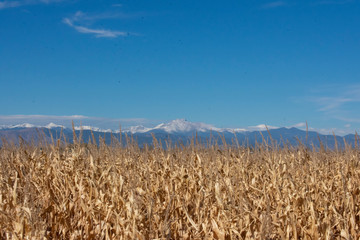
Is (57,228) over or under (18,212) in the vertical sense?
under

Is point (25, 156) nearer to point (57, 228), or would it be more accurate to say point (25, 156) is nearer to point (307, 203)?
point (57, 228)

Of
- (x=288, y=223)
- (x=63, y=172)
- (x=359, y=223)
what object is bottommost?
(x=359, y=223)

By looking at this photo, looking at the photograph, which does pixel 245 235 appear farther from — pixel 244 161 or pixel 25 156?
pixel 25 156

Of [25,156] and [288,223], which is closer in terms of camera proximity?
[288,223]

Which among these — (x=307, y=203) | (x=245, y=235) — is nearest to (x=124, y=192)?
(x=245, y=235)

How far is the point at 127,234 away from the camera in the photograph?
4.37m

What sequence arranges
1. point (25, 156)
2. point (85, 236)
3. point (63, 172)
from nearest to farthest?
point (85, 236) < point (63, 172) < point (25, 156)

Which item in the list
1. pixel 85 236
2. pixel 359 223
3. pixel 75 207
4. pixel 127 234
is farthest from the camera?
pixel 359 223

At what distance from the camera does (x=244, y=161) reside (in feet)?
29.5

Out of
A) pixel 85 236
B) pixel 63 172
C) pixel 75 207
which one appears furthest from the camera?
pixel 63 172

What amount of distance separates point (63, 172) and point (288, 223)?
4.39 m

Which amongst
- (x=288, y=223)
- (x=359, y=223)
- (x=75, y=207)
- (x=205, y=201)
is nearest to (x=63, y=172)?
(x=75, y=207)

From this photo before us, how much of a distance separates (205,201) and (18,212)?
2.80 metres

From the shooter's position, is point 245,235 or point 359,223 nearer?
point 245,235
